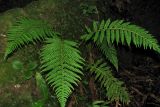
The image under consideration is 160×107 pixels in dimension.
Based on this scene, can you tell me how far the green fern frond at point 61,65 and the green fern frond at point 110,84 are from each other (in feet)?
1.63

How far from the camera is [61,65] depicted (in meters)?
3.91

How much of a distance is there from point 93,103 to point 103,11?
1872mm

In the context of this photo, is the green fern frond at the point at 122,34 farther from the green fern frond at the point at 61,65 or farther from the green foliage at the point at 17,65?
the green foliage at the point at 17,65

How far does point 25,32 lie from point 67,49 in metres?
0.61

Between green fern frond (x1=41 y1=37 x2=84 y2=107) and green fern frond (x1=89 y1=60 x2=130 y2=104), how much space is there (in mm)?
497

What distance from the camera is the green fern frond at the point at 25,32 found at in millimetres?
4035

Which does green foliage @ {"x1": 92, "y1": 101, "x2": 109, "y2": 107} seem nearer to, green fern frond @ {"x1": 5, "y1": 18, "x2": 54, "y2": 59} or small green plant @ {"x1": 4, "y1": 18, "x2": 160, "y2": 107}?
small green plant @ {"x1": 4, "y1": 18, "x2": 160, "y2": 107}

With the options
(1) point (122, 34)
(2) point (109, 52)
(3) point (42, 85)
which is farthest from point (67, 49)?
(1) point (122, 34)

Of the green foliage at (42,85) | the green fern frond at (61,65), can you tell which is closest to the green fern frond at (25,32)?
the green fern frond at (61,65)

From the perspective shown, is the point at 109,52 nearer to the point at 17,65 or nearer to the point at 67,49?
the point at 67,49

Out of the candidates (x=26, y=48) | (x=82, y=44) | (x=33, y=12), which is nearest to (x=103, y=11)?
(x=82, y=44)

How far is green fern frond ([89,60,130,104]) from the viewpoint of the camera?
435cm

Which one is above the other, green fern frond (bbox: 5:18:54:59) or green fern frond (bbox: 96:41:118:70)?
green fern frond (bbox: 5:18:54:59)

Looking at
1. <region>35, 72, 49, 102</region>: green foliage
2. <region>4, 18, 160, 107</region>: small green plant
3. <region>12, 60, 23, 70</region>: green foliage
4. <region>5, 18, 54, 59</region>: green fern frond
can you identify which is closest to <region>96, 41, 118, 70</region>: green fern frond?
<region>4, 18, 160, 107</region>: small green plant
